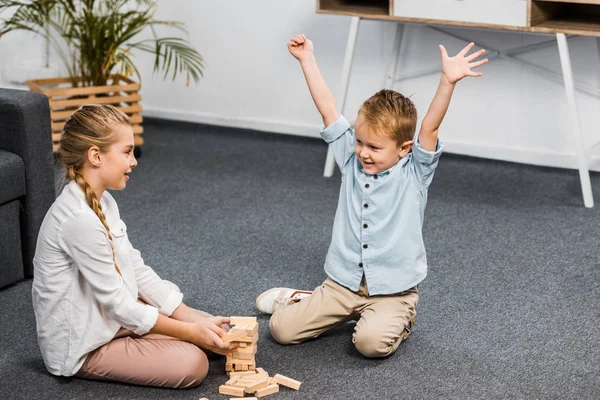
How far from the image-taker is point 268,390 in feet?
6.23

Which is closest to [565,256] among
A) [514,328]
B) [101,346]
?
[514,328]

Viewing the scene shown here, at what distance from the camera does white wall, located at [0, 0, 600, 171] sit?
367cm

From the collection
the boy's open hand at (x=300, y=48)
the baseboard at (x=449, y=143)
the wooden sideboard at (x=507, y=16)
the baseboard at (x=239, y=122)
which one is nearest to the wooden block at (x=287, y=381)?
the boy's open hand at (x=300, y=48)

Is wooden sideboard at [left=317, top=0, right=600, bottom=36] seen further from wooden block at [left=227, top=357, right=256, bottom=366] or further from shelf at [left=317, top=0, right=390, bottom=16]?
wooden block at [left=227, top=357, right=256, bottom=366]

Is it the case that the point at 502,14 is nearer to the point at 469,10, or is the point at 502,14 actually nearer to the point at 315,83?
the point at 469,10

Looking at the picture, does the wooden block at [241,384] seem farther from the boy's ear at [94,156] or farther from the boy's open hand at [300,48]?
the boy's open hand at [300,48]

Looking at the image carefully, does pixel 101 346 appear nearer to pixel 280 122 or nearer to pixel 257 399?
pixel 257 399

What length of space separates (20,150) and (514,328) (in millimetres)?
1428

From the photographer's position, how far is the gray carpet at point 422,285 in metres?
1.97

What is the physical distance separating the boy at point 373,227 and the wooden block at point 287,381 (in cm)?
20

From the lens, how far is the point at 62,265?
1890 mm

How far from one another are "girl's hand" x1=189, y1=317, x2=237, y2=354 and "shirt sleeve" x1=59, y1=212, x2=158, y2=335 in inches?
5.2

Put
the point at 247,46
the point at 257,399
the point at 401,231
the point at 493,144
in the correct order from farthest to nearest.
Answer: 1. the point at 247,46
2. the point at 493,144
3. the point at 401,231
4. the point at 257,399

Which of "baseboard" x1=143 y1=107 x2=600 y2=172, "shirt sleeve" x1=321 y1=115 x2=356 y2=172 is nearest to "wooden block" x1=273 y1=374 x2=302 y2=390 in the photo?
"shirt sleeve" x1=321 y1=115 x2=356 y2=172
